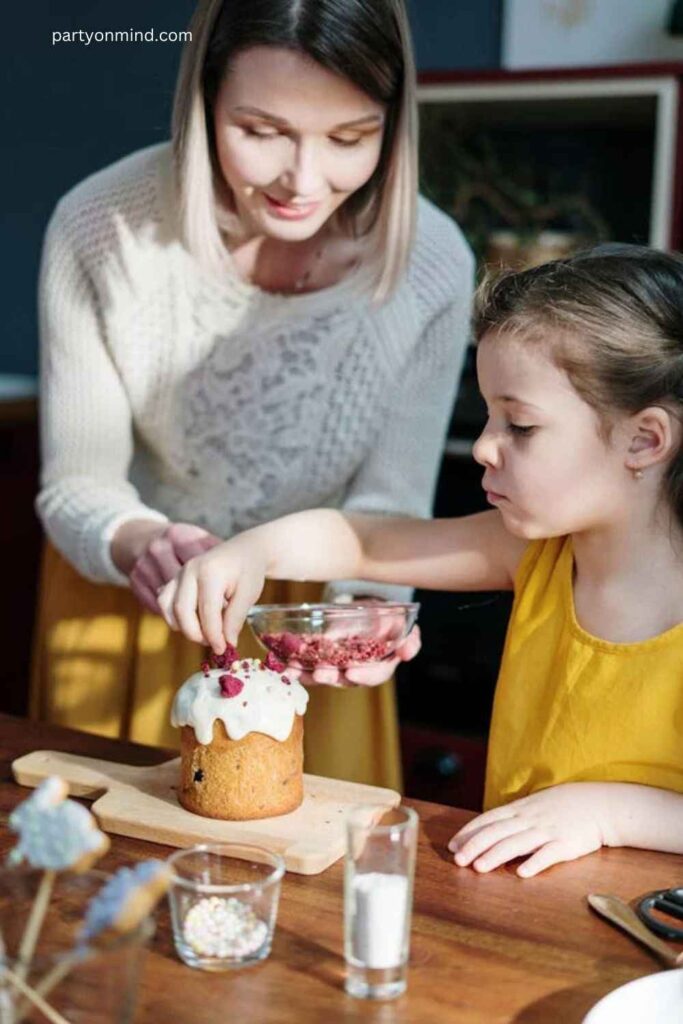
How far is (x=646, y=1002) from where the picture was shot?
95 cm

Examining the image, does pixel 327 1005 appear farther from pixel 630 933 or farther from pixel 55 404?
pixel 55 404

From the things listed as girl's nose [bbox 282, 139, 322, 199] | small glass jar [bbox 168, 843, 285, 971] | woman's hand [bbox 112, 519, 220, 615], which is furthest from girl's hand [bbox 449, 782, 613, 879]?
girl's nose [bbox 282, 139, 322, 199]

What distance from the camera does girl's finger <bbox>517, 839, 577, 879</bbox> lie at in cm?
123

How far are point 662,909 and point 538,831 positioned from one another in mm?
148

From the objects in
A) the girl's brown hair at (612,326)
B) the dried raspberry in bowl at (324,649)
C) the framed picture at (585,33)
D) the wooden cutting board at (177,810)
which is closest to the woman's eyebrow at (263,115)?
the girl's brown hair at (612,326)

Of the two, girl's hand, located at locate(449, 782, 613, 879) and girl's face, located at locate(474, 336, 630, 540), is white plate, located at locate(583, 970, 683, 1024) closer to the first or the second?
girl's hand, located at locate(449, 782, 613, 879)

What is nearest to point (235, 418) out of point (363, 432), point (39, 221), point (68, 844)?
point (363, 432)

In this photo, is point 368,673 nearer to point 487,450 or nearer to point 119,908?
point 487,450

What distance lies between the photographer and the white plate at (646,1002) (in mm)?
929

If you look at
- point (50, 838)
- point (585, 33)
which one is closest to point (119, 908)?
point (50, 838)

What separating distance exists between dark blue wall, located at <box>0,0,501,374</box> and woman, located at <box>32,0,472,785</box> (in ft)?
4.26

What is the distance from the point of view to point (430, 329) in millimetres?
2006

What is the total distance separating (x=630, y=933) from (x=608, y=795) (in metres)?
0.23

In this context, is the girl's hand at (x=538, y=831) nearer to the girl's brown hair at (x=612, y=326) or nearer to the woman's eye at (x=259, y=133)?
the girl's brown hair at (x=612, y=326)
